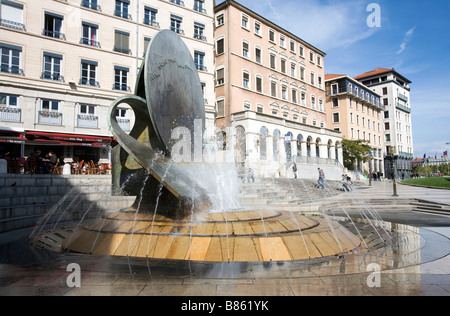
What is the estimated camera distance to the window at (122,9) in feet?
83.9

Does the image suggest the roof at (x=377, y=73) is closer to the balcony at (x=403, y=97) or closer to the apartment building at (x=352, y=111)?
the balcony at (x=403, y=97)

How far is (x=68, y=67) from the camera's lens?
22.8 meters

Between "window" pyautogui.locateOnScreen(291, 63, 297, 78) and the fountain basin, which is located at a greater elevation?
"window" pyautogui.locateOnScreen(291, 63, 297, 78)

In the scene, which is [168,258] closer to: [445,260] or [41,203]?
[445,260]

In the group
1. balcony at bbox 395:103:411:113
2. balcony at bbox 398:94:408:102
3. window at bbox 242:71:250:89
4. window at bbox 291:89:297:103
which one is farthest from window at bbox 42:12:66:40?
balcony at bbox 398:94:408:102

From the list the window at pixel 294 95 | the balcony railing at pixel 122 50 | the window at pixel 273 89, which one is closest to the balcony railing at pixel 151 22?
the balcony railing at pixel 122 50

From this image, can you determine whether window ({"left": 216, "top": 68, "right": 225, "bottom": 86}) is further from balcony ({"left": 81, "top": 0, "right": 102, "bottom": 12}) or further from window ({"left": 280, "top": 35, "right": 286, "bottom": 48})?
balcony ({"left": 81, "top": 0, "right": 102, "bottom": 12})

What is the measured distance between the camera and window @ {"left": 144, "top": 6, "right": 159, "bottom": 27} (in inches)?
1067

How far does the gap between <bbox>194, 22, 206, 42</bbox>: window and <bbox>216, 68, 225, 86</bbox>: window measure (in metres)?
4.45

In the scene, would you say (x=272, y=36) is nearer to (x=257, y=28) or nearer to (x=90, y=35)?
(x=257, y=28)

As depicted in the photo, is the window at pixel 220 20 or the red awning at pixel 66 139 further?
the window at pixel 220 20

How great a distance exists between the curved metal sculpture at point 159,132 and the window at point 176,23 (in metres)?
23.0
